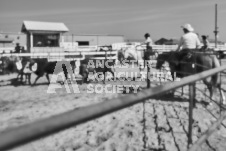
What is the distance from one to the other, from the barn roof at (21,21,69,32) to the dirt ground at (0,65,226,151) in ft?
41.6

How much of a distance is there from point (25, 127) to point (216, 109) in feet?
19.4

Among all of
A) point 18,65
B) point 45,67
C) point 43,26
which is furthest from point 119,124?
point 43,26

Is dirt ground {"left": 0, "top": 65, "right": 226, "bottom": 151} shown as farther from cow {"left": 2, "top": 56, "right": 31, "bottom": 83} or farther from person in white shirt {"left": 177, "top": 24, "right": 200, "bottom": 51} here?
cow {"left": 2, "top": 56, "right": 31, "bottom": 83}

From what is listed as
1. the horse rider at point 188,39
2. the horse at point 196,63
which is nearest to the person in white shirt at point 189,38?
the horse rider at point 188,39

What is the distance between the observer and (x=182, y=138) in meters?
4.13

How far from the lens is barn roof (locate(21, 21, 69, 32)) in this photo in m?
19.8

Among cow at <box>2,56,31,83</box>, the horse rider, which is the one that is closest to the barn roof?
cow at <box>2,56,31,83</box>

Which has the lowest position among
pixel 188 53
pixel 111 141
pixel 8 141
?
pixel 111 141

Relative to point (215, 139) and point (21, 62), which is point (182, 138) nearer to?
point (215, 139)

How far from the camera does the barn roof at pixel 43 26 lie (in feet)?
65.1

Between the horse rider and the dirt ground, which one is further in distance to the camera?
the horse rider

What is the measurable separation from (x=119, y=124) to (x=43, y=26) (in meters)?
17.2

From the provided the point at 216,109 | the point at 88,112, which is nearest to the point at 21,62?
the point at 216,109

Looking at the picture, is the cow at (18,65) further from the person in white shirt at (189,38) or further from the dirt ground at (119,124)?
the person in white shirt at (189,38)
